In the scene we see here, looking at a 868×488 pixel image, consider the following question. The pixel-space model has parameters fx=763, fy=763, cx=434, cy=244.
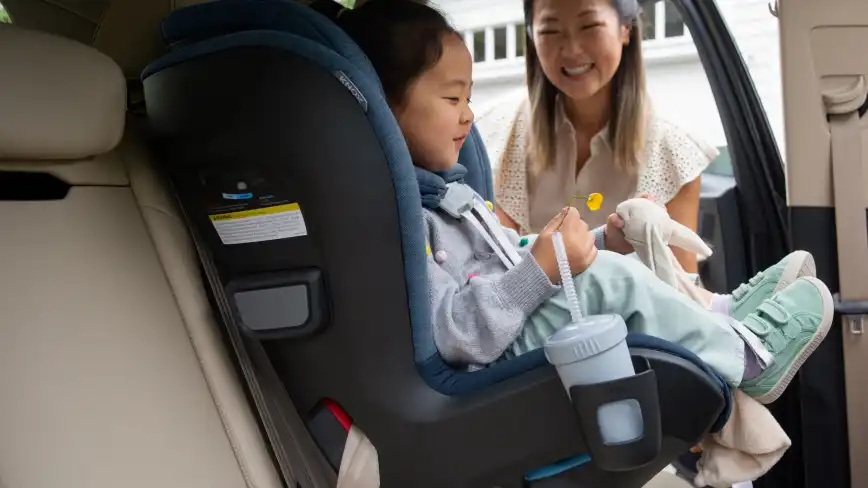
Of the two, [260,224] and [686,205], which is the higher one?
[260,224]

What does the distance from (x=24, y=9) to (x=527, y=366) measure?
105cm

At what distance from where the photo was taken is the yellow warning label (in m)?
1.04

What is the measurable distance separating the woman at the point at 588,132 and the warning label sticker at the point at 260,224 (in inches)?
39.9

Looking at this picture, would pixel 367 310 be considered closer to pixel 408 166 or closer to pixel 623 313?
pixel 408 166

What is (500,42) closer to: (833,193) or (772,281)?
(833,193)

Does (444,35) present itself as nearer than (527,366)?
No

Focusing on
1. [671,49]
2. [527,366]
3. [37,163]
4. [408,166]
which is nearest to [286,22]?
[408,166]

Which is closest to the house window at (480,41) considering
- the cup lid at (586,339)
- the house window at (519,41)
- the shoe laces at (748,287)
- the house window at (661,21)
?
the house window at (519,41)

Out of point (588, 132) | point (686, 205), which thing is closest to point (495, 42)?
point (588, 132)

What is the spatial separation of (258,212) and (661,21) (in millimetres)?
1385

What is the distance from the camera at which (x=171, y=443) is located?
3.72 ft

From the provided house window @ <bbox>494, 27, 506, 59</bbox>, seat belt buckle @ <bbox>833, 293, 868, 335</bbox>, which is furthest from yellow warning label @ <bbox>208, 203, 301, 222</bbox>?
house window @ <bbox>494, 27, 506, 59</bbox>

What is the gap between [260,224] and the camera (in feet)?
3.49

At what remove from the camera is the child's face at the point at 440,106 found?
1240 mm
